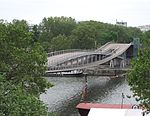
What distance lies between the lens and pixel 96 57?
98.2 meters

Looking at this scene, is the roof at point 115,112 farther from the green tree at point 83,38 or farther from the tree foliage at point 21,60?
the green tree at point 83,38

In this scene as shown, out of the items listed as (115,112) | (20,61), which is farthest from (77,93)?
(20,61)

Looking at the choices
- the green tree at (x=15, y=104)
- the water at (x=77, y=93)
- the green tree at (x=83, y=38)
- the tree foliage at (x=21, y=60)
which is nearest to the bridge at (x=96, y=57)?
the water at (x=77, y=93)

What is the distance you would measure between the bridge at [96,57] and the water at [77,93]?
125 inches

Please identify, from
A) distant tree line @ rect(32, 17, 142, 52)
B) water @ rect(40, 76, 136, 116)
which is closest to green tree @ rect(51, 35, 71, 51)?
distant tree line @ rect(32, 17, 142, 52)

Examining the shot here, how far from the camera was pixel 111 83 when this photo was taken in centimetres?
7219

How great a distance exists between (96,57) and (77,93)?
129 feet

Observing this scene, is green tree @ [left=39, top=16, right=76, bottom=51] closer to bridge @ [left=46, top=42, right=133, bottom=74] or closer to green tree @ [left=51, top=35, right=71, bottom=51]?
green tree @ [left=51, top=35, right=71, bottom=51]

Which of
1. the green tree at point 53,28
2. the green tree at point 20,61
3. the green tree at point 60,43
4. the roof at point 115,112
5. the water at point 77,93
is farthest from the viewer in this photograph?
the green tree at point 53,28

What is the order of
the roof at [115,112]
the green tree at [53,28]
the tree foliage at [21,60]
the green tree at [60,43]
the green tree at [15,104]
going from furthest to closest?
the green tree at [53,28]
the green tree at [60,43]
the roof at [115,112]
the tree foliage at [21,60]
the green tree at [15,104]

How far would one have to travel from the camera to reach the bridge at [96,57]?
7793 cm

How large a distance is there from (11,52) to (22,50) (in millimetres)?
835

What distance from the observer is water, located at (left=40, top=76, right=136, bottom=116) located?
49.8 m

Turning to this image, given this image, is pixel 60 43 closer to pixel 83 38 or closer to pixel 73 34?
pixel 73 34
